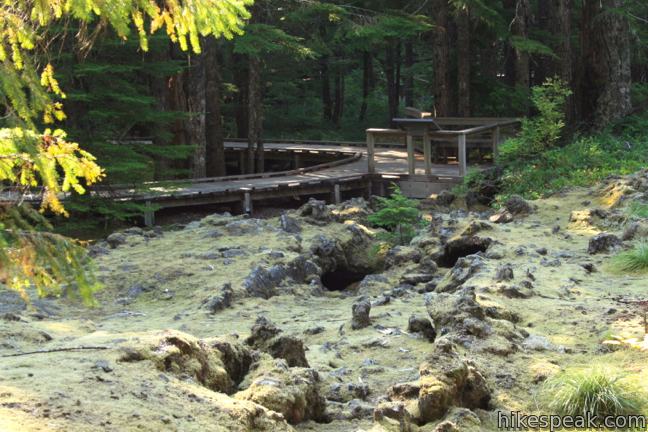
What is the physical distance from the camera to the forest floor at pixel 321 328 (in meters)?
5.06

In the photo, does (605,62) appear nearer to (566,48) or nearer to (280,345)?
(566,48)

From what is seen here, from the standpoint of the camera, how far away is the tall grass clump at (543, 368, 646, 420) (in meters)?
5.70

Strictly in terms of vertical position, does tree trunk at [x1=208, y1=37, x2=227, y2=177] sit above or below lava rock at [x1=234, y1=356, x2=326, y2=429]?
above

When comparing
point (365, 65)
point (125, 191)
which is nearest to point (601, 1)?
point (125, 191)

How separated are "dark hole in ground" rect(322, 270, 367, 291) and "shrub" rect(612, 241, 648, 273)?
14.9 feet

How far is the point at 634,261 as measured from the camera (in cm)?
986

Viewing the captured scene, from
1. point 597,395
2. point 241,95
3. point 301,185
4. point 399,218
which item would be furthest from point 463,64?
point 597,395

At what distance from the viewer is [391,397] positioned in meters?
6.09

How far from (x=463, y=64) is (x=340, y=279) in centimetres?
1345

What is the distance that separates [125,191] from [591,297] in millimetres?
11670

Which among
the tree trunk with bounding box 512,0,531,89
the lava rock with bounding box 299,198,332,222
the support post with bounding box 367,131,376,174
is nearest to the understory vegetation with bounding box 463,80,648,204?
the support post with bounding box 367,131,376,174

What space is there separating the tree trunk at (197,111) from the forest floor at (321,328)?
819 cm

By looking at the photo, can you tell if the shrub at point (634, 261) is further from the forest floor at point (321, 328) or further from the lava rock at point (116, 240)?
the lava rock at point (116, 240)

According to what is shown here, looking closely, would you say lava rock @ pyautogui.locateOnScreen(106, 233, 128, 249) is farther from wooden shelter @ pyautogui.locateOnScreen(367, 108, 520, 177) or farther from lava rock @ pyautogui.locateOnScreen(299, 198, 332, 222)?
wooden shelter @ pyautogui.locateOnScreen(367, 108, 520, 177)
